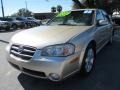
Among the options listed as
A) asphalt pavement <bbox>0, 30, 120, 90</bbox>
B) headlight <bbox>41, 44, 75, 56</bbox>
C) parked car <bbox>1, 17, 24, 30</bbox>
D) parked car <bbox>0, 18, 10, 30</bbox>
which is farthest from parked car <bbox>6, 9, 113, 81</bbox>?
parked car <bbox>1, 17, 24, 30</bbox>

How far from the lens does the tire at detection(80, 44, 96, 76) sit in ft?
15.6

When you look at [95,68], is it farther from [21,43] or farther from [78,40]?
[21,43]

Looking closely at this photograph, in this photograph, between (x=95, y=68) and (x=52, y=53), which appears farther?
(x=95, y=68)

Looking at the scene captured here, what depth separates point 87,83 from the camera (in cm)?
473

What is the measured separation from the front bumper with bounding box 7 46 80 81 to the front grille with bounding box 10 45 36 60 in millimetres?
81

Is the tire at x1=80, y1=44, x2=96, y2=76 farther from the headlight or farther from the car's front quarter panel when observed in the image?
the headlight

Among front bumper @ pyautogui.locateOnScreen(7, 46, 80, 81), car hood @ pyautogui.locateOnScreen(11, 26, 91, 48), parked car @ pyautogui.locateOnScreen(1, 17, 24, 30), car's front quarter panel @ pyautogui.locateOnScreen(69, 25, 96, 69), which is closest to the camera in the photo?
front bumper @ pyautogui.locateOnScreen(7, 46, 80, 81)

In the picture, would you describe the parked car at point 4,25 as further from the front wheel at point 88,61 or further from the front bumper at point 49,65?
the front bumper at point 49,65

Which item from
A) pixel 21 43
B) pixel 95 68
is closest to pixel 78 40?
pixel 21 43

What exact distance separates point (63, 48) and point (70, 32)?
0.75 m

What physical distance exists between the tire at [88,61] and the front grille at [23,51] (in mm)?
1164

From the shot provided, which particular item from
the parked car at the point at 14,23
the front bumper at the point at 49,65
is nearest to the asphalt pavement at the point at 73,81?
the front bumper at the point at 49,65

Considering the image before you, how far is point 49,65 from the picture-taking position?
13.2ft

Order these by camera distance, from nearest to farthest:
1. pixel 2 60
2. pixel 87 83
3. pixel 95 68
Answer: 1. pixel 87 83
2. pixel 95 68
3. pixel 2 60
